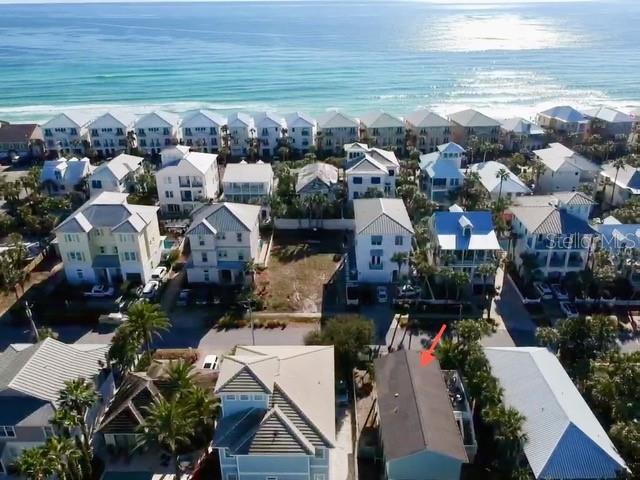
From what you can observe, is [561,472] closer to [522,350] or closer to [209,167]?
[522,350]

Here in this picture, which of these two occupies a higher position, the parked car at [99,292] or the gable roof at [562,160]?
the gable roof at [562,160]

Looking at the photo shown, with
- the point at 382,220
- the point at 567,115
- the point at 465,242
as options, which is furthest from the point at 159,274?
the point at 567,115

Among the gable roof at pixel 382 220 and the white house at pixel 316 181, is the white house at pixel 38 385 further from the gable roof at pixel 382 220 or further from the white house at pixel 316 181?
the white house at pixel 316 181

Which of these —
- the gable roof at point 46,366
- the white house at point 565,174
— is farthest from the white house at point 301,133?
the gable roof at point 46,366

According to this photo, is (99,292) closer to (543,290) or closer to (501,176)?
(543,290)

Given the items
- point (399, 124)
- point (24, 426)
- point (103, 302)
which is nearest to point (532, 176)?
point (399, 124)

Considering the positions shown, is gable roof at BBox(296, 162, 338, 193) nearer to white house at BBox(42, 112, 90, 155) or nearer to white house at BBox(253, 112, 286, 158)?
white house at BBox(253, 112, 286, 158)
